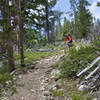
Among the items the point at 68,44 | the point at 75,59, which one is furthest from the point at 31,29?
the point at 75,59

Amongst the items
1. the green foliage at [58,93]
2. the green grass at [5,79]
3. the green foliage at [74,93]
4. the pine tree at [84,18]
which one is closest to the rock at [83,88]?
the green foliage at [74,93]

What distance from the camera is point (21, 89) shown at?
5168 mm

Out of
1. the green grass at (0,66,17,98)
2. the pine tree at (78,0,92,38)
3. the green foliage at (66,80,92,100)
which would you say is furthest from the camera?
the pine tree at (78,0,92,38)

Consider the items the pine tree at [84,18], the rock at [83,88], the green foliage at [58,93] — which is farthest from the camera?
the pine tree at [84,18]

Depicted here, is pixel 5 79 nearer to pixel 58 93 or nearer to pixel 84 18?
pixel 58 93

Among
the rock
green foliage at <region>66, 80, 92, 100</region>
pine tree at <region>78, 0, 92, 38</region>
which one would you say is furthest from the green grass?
pine tree at <region>78, 0, 92, 38</region>

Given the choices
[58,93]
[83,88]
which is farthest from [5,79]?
[83,88]

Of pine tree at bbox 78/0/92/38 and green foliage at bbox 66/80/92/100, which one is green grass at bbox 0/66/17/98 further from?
pine tree at bbox 78/0/92/38

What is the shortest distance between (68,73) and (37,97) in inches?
73.4

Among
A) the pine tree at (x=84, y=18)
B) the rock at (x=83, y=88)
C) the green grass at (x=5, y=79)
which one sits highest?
the pine tree at (x=84, y=18)

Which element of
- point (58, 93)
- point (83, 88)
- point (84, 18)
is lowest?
point (58, 93)

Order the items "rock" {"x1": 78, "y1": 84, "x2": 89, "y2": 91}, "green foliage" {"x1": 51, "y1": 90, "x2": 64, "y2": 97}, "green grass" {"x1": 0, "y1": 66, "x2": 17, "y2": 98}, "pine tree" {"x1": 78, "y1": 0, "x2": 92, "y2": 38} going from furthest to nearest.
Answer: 1. "pine tree" {"x1": 78, "y1": 0, "x2": 92, "y2": 38}
2. "green foliage" {"x1": 51, "y1": 90, "x2": 64, "y2": 97}
3. "rock" {"x1": 78, "y1": 84, "x2": 89, "y2": 91}
4. "green grass" {"x1": 0, "y1": 66, "x2": 17, "y2": 98}

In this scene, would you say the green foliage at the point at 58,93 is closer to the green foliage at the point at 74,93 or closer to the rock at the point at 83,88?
the green foliage at the point at 74,93

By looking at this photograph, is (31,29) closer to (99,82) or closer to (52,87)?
(52,87)
